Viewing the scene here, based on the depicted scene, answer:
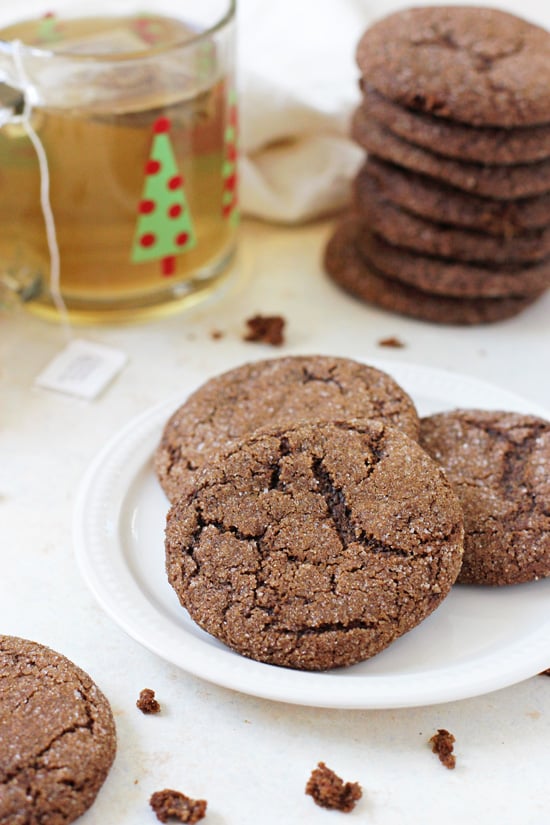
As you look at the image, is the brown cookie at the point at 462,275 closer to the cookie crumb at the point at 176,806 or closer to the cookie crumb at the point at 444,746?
the cookie crumb at the point at 444,746

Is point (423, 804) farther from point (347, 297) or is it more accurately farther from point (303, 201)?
point (303, 201)

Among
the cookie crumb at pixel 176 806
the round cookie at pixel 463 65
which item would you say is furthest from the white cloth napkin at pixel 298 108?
the cookie crumb at pixel 176 806

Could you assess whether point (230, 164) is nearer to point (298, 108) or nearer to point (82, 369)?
point (298, 108)

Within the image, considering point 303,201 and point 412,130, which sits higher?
point 412,130

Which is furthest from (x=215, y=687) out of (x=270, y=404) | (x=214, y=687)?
(x=270, y=404)

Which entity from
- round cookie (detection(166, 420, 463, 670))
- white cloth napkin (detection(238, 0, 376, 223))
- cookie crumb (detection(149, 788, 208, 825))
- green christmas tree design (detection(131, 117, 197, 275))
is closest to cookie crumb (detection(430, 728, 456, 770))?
round cookie (detection(166, 420, 463, 670))

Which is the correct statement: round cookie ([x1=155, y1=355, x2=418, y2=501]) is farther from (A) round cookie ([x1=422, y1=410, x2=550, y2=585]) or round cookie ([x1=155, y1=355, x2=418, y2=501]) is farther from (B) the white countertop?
(B) the white countertop

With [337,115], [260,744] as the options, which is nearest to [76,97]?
[337,115]
